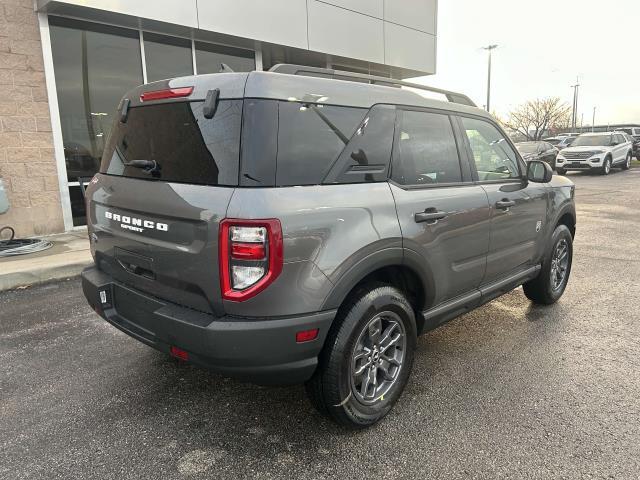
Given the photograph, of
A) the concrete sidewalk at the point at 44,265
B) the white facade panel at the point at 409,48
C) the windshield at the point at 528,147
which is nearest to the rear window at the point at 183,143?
the concrete sidewalk at the point at 44,265

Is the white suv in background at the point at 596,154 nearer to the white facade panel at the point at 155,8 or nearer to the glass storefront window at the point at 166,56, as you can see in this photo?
the glass storefront window at the point at 166,56

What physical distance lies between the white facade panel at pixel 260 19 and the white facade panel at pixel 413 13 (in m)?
2.94

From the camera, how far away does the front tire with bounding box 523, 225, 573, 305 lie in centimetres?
443

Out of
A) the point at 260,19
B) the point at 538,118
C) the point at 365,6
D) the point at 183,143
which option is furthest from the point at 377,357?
the point at 538,118

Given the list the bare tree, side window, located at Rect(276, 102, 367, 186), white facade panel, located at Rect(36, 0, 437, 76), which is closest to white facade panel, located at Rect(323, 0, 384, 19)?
white facade panel, located at Rect(36, 0, 437, 76)

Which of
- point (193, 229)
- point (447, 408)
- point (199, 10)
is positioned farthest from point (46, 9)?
point (447, 408)

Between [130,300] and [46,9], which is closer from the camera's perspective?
[130,300]

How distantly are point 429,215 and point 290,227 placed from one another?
1079 millimetres

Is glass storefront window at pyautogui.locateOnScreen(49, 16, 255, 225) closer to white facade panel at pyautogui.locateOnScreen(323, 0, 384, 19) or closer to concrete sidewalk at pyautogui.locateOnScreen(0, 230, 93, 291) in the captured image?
concrete sidewalk at pyautogui.locateOnScreen(0, 230, 93, 291)

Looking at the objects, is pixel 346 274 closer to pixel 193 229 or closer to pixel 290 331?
pixel 290 331

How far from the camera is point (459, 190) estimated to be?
3225 millimetres

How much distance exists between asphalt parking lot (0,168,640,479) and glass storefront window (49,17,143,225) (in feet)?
15.1

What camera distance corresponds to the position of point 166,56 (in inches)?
355

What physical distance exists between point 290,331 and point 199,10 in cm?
791
